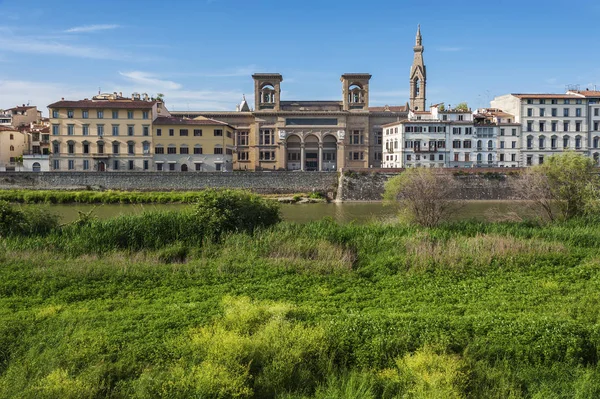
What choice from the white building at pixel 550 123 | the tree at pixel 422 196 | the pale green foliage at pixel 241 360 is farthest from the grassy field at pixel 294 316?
the white building at pixel 550 123

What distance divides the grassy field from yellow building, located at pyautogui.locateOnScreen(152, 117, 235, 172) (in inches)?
1931

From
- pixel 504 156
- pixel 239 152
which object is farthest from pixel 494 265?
pixel 239 152

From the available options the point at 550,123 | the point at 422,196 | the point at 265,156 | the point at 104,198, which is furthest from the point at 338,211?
the point at 550,123

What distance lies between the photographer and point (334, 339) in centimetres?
881

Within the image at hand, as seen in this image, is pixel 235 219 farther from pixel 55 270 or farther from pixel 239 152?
pixel 239 152

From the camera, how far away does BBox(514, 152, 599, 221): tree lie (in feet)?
86.3

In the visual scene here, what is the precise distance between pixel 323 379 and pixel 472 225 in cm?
1452

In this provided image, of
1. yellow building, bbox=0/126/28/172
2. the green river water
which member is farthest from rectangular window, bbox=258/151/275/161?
yellow building, bbox=0/126/28/172

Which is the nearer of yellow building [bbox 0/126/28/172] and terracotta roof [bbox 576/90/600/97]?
yellow building [bbox 0/126/28/172]

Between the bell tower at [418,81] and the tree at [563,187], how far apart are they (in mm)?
62021

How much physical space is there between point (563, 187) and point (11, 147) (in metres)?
72.9

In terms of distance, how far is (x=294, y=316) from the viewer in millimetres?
9789

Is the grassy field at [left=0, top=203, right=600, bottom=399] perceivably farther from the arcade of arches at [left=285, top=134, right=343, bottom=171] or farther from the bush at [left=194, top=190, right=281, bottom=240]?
the arcade of arches at [left=285, top=134, right=343, bottom=171]

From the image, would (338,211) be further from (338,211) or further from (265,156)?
(265,156)
